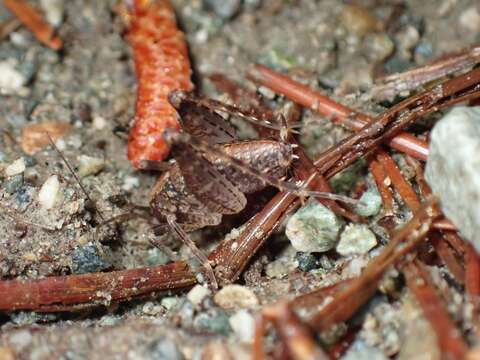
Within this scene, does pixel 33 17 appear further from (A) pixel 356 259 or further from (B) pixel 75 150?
(A) pixel 356 259

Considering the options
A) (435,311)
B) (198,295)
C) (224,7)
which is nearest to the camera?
(435,311)

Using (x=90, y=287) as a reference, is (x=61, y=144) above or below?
above

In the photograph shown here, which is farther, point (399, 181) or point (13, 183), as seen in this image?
point (13, 183)

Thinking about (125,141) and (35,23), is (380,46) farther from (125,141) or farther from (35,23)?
A: (35,23)

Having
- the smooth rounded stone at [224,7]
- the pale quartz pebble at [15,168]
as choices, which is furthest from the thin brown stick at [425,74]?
the pale quartz pebble at [15,168]

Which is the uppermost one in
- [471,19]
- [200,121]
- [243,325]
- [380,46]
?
[471,19]

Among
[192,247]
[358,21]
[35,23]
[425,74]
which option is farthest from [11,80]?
[425,74]
